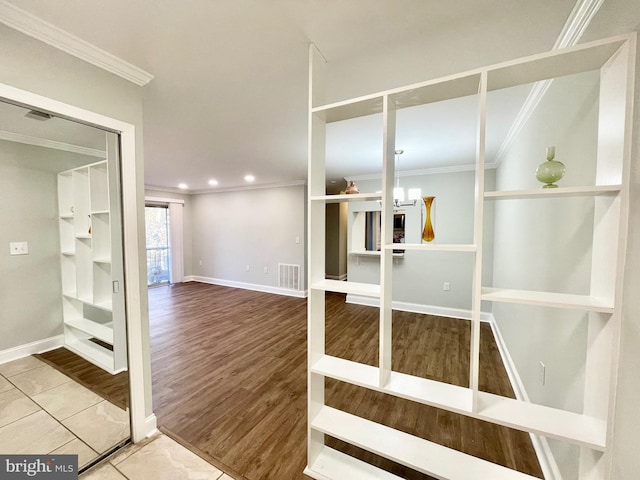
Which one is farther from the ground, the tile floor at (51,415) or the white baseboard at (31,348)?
the white baseboard at (31,348)

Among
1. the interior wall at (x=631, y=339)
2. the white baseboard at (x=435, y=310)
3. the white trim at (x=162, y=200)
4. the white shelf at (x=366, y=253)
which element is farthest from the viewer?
the white trim at (x=162, y=200)

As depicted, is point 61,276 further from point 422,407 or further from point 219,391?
point 422,407

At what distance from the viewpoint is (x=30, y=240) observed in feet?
5.56

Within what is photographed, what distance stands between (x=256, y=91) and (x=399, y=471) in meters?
2.74

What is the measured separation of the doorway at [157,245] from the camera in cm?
626

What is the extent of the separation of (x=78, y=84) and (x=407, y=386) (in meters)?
2.46

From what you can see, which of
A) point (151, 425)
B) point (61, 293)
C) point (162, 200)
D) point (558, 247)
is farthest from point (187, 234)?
point (558, 247)

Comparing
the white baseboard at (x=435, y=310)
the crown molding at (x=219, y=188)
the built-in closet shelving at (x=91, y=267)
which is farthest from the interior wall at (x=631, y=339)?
the crown molding at (x=219, y=188)

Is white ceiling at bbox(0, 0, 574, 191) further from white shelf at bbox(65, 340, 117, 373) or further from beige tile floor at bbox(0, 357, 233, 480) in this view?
beige tile floor at bbox(0, 357, 233, 480)

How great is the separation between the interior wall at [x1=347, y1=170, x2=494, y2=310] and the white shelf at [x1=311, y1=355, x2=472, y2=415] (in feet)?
10.4

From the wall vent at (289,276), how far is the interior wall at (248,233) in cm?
10

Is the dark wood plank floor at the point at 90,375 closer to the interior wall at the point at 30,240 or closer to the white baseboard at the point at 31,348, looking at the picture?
the white baseboard at the point at 31,348

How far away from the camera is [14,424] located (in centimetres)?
162

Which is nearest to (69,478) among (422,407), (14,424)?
(14,424)
